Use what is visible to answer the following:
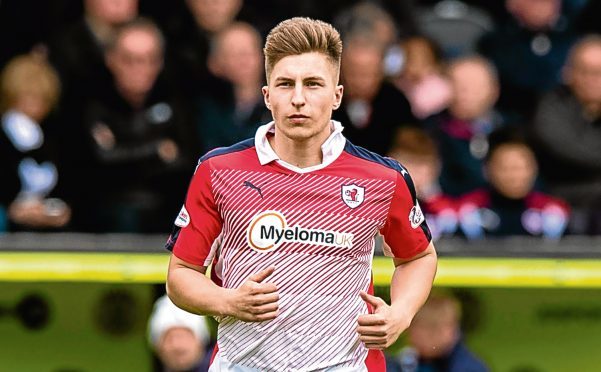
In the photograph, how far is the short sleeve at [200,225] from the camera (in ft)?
17.6

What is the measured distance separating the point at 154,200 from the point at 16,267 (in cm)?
108

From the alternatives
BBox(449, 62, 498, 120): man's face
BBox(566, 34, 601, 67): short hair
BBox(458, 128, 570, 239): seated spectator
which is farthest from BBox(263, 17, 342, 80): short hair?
BBox(566, 34, 601, 67): short hair

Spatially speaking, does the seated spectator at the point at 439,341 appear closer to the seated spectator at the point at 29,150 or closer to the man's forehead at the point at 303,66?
the seated spectator at the point at 29,150

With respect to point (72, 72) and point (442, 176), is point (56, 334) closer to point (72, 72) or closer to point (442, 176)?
point (72, 72)

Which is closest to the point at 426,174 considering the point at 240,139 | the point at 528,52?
the point at 240,139

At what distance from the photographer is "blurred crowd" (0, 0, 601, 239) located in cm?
913

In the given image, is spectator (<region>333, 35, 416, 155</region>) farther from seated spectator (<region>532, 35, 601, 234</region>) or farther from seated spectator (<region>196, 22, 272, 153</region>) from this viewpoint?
seated spectator (<region>532, 35, 601, 234</region>)

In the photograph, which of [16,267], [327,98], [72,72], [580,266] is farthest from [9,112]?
[327,98]

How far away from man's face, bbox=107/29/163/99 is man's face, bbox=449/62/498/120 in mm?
2045

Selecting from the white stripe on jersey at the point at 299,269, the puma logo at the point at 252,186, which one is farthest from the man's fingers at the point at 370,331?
the puma logo at the point at 252,186

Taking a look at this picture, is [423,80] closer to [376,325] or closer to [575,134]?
[575,134]

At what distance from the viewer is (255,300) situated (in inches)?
196

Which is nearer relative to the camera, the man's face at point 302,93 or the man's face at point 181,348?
the man's face at point 302,93

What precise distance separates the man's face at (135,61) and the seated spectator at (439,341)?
2.42 meters
